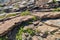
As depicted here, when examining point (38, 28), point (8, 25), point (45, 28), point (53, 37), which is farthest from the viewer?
point (8, 25)

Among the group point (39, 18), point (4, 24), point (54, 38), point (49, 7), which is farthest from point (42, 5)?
point (54, 38)

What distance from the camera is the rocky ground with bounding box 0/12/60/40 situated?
352 inches

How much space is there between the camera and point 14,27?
395 inches

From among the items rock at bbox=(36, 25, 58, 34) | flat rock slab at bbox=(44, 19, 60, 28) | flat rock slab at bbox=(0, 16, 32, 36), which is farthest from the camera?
flat rock slab at bbox=(0, 16, 32, 36)

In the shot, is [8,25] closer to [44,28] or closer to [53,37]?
[44,28]

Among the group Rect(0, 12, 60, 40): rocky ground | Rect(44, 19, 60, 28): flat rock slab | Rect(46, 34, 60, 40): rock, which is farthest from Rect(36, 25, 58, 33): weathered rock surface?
Rect(46, 34, 60, 40): rock

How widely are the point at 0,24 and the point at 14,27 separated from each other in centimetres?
112

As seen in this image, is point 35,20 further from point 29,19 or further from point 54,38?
point 54,38

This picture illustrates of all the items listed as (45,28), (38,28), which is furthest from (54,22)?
(38,28)

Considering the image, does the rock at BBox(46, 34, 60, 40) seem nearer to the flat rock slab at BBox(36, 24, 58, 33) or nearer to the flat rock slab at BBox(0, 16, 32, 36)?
the flat rock slab at BBox(36, 24, 58, 33)

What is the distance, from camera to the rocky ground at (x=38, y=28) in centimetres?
894

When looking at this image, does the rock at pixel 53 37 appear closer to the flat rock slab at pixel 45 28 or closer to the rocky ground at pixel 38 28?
the rocky ground at pixel 38 28

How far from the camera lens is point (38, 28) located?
9617 millimetres

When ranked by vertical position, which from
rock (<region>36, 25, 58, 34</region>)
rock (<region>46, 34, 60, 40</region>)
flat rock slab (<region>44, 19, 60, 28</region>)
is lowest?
rock (<region>46, 34, 60, 40</region>)
